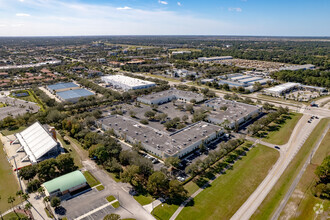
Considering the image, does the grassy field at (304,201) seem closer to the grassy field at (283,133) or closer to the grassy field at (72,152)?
the grassy field at (283,133)

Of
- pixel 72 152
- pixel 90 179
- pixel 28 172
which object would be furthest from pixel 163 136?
pixel 28 172

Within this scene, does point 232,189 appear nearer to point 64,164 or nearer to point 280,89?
point 64,164

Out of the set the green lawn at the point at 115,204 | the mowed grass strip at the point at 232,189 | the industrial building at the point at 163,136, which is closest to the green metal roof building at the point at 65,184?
the green lawn at the point at 115,204

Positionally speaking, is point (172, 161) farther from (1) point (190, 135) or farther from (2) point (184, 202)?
(1) point (190, 135)

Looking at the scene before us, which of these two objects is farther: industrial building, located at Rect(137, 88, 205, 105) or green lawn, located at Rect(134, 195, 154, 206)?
industrial building, located at Rect(137, 88, 205, 105)

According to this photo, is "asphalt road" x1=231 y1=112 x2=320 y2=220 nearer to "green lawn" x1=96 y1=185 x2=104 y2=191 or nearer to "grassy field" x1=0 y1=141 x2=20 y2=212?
"green lawn" x1=96 y1=185 x2=104 y2=191

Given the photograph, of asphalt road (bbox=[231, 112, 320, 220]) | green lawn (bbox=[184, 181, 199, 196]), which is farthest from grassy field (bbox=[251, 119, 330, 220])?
green lawn (bbox=[184, 181, 199, 196])

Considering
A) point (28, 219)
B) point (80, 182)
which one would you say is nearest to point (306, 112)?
point (80, 182)
